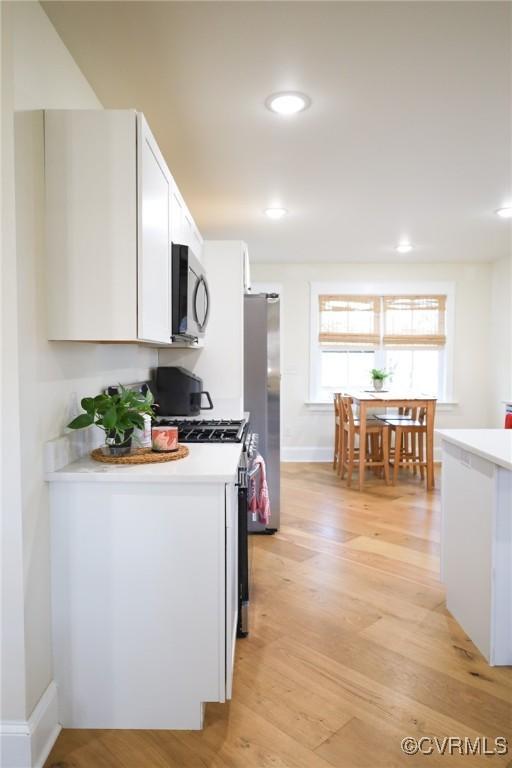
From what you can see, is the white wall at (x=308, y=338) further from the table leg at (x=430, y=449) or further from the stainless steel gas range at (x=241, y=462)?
the stainless steel gas range at (x=241, y=462)

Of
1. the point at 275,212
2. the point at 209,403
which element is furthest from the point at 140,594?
the point at 275,212

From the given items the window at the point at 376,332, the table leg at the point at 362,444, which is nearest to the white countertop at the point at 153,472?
the table leg at the point at 362,444

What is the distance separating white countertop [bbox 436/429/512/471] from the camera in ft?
6.40

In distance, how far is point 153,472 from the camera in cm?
172

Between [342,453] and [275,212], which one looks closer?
[275,212]

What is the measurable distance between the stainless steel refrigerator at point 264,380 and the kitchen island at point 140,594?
6.21 ft

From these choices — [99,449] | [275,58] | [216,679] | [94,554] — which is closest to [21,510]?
[94,554]

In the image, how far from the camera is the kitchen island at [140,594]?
5.56ft

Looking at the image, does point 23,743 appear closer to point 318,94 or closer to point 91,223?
point 91,223

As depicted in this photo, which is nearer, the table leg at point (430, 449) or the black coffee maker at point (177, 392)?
the black coffee maker at point (177, 392)

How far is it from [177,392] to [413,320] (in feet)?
12.4

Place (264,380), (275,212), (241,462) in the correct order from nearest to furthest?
(241,462)
(264,380)
(275,212)

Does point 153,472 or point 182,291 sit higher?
point 182,291

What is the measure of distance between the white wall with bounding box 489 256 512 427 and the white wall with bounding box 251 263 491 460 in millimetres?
104
